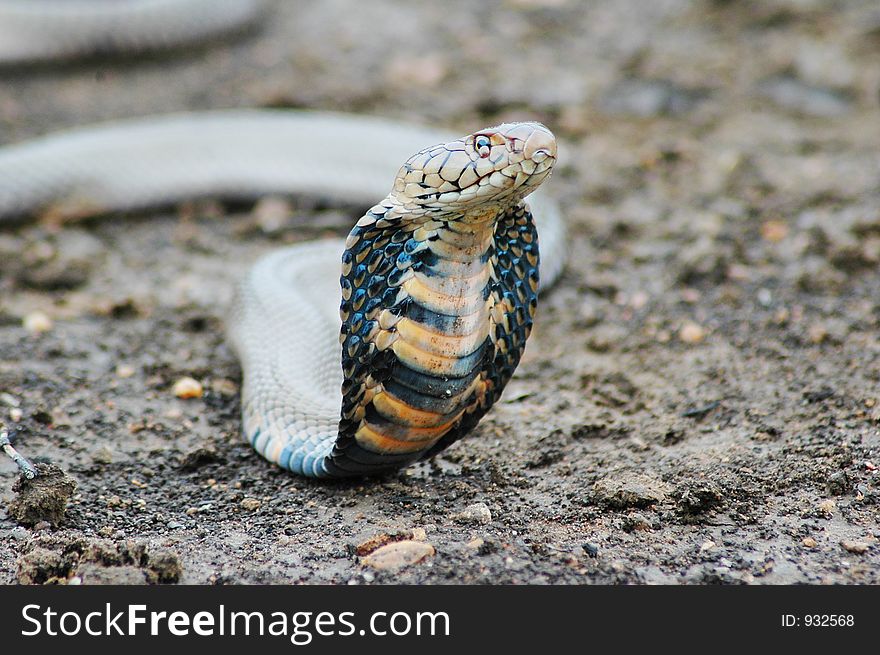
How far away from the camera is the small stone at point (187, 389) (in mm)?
3943

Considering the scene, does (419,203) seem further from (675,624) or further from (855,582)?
(855,582)

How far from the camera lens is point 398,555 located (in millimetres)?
2783

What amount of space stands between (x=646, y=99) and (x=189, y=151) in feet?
8.59

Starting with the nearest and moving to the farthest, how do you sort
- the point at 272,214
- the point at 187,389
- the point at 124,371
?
the point at 187,389 → the point at 124,371 → the point at 272,214

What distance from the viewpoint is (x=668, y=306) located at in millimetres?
4562

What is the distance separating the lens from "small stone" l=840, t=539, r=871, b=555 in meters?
2.80

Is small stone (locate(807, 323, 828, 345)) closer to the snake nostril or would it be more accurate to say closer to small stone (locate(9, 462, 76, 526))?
the snake nostril

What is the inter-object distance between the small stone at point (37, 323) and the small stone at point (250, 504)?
5.31 feet

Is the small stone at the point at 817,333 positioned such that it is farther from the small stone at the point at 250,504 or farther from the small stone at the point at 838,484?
the small stone at the point at 250,504

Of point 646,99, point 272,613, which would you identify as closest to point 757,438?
point 272,613

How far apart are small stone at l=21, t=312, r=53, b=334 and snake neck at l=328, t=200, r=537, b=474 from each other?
2.06 metres

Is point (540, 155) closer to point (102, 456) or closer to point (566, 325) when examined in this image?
point (102, 456)

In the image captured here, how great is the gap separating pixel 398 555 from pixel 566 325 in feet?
6.35

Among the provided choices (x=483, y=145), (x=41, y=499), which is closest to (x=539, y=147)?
(x=483, y=145)
